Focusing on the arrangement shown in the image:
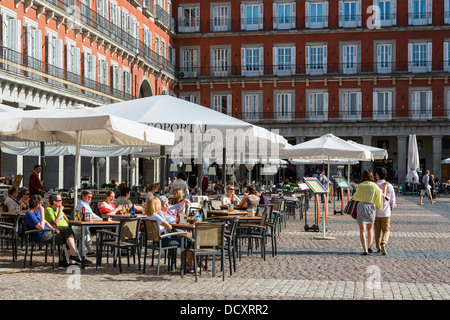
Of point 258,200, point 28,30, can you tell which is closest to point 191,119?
point 258,200

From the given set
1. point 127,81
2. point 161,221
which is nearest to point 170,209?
point 161,221

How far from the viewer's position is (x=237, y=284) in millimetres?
9031

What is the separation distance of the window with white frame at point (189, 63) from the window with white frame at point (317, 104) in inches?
344

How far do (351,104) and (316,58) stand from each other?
4.32m

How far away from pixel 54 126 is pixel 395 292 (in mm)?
5496

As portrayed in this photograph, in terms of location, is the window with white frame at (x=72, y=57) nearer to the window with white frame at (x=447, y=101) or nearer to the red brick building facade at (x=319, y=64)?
the red brick building facade at (x=319, y=64)

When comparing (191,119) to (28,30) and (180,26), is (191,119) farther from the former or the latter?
(180,26)

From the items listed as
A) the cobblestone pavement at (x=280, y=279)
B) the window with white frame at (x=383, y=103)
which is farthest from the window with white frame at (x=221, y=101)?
the cobblestone pavement at (x=280, y=279)

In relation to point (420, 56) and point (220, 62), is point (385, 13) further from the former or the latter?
point (220, 62)

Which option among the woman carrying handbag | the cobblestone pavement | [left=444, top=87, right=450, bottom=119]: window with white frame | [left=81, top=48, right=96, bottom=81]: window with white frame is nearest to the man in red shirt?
the cobblestone pavement

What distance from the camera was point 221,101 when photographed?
169 ft

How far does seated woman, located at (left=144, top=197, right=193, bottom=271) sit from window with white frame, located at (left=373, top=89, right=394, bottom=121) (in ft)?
136

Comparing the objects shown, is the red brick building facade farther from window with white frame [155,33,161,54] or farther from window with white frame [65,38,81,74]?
window with white frame [65,38,81,74]

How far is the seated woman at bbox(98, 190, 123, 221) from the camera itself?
1150cm
